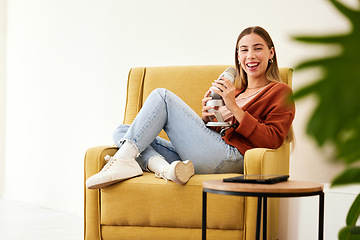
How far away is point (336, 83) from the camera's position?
24 centimetres

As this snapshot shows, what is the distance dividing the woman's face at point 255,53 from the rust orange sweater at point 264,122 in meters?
0.11

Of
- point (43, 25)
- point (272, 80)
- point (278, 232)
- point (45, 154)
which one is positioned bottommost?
point (278, 232)

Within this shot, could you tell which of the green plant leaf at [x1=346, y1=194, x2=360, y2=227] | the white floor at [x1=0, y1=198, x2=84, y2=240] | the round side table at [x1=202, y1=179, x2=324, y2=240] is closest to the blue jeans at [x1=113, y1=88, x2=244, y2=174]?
the round side table at [x1=202, y1=179, x2=324, y2=240]

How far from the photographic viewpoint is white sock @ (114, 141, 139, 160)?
1968 millimetres

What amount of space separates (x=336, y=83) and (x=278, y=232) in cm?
227

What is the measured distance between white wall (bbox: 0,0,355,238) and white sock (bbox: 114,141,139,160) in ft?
2.98

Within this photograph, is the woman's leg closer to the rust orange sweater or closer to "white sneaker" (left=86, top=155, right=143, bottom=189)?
"white sneaker" (left=86, top=155, right=143, bottom=189)

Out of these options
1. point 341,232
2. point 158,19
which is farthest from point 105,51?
point 341,232

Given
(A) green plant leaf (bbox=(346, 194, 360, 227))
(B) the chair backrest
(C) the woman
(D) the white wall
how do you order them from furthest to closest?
(D) the white wall < (B) the chair backrest < (C) the woman < (A) green plant leaf (bbox=(346, 194, 360, 227))

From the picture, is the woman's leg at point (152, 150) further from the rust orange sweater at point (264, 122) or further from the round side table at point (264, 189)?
the round side table at point (264, 189)

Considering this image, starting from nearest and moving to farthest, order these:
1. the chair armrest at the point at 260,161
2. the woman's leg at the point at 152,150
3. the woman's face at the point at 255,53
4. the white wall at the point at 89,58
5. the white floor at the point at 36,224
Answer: the chair armrest at the point at 260,161, the woman's leg at the point at 152,150, the woman's face at the point at 255,53, the white wall at the point at 89,58, the white floor at the point at 36,224

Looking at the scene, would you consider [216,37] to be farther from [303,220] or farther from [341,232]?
[341,232]

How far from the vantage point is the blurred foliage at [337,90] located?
0.79 feet

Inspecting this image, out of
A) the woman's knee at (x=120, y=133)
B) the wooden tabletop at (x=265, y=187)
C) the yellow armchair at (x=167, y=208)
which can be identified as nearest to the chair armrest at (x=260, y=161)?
the yellow armchair at (x=167, y=208)
